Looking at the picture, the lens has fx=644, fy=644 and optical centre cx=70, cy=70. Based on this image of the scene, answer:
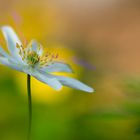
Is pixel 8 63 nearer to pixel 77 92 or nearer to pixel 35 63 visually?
pixel 35 63

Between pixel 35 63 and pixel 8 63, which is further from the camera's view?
pixel 35 63

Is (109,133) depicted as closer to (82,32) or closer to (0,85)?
(0,85)

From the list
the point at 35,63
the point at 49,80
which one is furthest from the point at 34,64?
the point at 49,80

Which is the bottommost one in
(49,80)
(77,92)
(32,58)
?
(49,80)

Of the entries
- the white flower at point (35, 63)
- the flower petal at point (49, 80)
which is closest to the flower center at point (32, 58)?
the white flower at point (35, 63)

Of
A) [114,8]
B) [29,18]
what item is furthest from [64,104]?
[114,8]

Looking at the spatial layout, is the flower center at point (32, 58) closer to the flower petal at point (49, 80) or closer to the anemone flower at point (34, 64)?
the anemone flower at point (34, 64)
